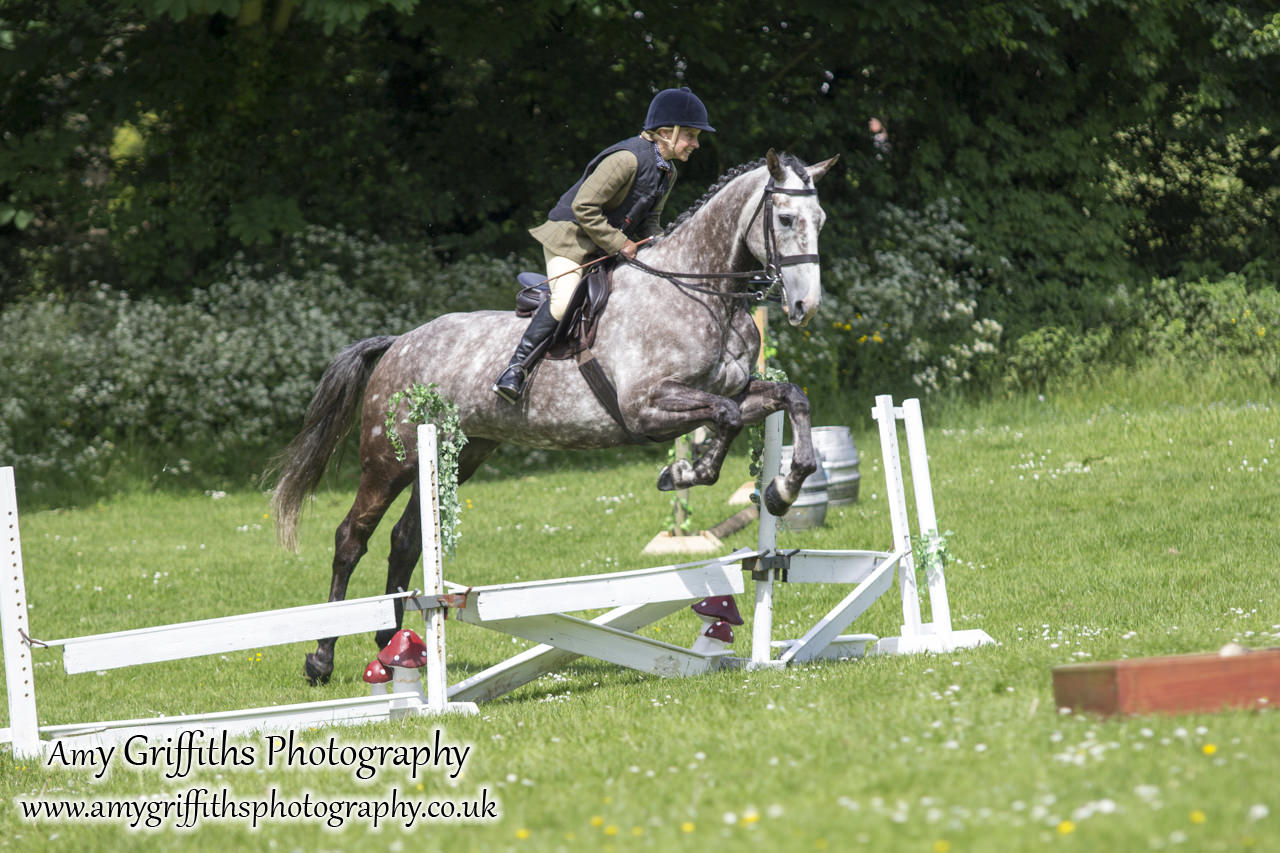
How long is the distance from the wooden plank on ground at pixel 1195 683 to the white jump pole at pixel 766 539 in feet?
7.37

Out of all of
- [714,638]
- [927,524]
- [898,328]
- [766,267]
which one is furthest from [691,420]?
[898,328]

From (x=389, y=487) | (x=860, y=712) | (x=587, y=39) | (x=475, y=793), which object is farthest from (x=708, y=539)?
(x=587, y=39)

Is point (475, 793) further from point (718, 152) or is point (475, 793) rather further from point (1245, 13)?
point (1245, 13)

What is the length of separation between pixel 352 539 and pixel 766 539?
2.39 metres

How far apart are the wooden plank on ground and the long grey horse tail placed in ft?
14.7

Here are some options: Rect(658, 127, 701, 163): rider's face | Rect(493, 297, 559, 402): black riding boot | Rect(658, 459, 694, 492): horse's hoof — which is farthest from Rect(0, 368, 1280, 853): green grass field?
Rect(658, 127, 701, 163): rider's face

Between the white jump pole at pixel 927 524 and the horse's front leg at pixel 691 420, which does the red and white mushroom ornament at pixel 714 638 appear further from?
the white jump pole at pixel 927 524

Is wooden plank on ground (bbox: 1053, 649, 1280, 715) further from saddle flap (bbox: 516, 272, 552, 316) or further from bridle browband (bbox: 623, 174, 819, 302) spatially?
saddle flap (bbox: 516, 272, 552, 316)

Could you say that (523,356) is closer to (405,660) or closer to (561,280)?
(561,280)

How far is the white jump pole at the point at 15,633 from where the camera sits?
5254 millimetres

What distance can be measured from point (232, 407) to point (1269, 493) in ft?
35.0

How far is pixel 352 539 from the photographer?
Answer: 23.5 feet

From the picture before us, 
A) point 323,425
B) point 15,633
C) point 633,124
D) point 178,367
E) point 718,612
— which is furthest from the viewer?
point 633,124

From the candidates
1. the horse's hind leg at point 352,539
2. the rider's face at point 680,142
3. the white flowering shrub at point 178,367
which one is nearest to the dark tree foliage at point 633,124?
the white flowering shrub at point 178,367
